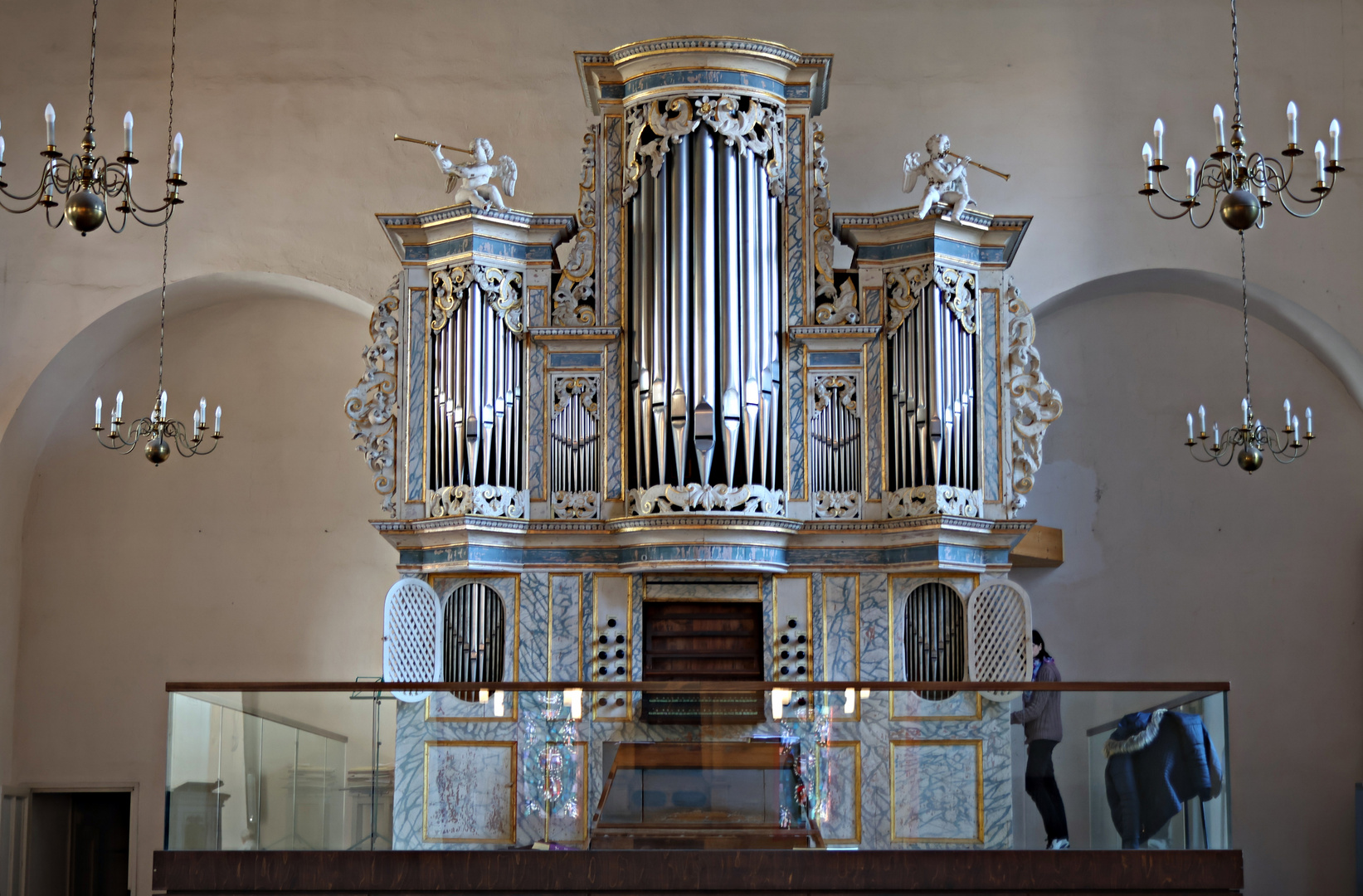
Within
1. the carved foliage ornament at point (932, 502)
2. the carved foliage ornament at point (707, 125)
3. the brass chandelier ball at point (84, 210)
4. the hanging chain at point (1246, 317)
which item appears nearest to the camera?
the brass chandelier ball at point (84, 210)

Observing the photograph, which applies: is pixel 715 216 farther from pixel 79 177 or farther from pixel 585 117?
pixel 79 177

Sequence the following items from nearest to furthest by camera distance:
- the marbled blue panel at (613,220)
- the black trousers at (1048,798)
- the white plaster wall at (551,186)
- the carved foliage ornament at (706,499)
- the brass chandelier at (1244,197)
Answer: the brass chandelier at (1244,197), the black trousers at (1048,798), the carved foliage ornament at (706,499), the marbled blue panel at (613,220), the white plaster wall at (551,186)

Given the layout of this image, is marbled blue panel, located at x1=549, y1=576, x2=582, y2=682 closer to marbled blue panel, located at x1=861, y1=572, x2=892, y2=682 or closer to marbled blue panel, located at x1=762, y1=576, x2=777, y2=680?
marbled blue panel, located at x1=762, y1=576, x2=777, y2=680

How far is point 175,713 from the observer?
898 cm

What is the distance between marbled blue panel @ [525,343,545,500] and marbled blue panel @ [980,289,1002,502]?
11.2 ft

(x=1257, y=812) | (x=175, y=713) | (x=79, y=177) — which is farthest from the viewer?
(x=1257, y=812)

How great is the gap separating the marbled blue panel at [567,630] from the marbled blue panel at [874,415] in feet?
7.80

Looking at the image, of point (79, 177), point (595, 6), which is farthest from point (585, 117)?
point (79, 177)

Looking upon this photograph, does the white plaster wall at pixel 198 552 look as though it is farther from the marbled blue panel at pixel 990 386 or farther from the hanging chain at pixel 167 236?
the marbled blue panel at pixel 990 386

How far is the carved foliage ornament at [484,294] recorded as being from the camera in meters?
11.3

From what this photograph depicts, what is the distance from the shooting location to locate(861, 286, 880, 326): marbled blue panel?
11.3 meters

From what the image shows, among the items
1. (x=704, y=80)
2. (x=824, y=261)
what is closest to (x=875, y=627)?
(x=824, y=261)

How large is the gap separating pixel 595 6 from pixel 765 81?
2.92 m

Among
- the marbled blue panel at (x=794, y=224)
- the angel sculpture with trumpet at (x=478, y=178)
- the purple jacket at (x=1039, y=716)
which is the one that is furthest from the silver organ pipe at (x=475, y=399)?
the purple jacket at (x=1039, y=716)
